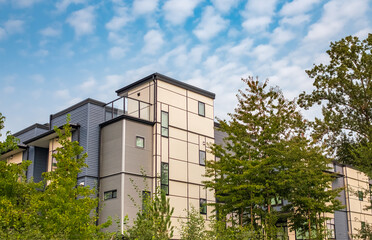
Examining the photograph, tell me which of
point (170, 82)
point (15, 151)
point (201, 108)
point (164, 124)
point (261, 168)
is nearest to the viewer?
point (261, 168)

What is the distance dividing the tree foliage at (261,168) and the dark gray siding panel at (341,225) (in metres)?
15.0

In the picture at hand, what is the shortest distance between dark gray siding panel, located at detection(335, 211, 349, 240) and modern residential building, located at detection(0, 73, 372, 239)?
41.0ft

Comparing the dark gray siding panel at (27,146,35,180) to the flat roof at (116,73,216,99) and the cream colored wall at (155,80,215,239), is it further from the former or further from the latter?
the cream colored wall at (155,80,215,239)

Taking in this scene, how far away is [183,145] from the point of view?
3528 centimetres

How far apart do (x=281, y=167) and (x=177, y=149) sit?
27.9 feet

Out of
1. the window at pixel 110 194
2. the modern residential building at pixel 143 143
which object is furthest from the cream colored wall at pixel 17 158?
the window at pixel 110 194

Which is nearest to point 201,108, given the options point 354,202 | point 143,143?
point 143,143

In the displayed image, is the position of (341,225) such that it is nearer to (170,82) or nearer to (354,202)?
(354,202)

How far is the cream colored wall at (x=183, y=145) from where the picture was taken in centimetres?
3372

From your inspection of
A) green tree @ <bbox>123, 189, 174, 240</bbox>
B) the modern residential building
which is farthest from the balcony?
green tree @ <bbox>123, 189, 174, 240</bbox>

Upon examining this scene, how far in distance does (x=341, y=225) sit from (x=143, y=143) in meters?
25.6

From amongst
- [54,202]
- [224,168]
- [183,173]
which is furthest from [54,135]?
[54,202]

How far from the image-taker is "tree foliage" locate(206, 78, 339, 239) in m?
28.3

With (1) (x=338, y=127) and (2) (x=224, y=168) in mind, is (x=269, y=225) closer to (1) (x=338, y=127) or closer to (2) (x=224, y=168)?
(2) (x=224, y=168)
